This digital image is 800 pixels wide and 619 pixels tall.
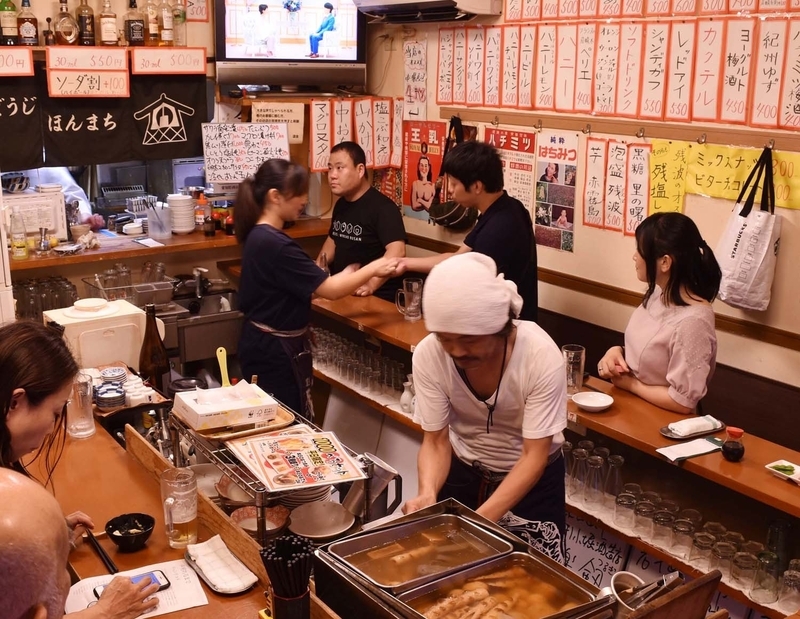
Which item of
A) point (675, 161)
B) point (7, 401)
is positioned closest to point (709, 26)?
point (675, 161)

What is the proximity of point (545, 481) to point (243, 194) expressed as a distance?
187cm

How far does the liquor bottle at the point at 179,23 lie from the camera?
4.86 m

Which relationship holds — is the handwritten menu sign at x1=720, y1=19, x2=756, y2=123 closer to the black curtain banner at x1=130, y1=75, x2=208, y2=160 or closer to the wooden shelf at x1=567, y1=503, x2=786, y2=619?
the wooden shelf at x1=567, y1=503, x2=786, y2=619

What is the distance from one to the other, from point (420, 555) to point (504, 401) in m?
0.54

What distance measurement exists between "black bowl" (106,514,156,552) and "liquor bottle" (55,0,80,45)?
3.19 meters

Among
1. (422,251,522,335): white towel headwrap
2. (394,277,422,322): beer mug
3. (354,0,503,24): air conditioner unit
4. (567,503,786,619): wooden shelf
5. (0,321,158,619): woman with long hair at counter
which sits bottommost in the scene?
(567,503,786,619): wooden shelf

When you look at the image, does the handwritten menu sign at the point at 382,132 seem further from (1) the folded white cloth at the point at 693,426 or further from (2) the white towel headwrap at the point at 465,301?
(2) the white towel headwrap at the point at 465,301


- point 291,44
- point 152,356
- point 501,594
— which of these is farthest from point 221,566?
point 291,44

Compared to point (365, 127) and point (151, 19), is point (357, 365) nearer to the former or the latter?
point (365, 127)

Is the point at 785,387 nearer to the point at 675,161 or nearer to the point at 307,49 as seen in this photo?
the point at 675,161

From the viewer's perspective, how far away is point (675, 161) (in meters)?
3.88

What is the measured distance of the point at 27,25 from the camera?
14.4 feet

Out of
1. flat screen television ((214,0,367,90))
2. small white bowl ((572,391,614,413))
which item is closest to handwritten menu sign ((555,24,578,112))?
flat screen television ((214,0,367,90))

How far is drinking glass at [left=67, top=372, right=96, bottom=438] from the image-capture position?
2.91 metres
